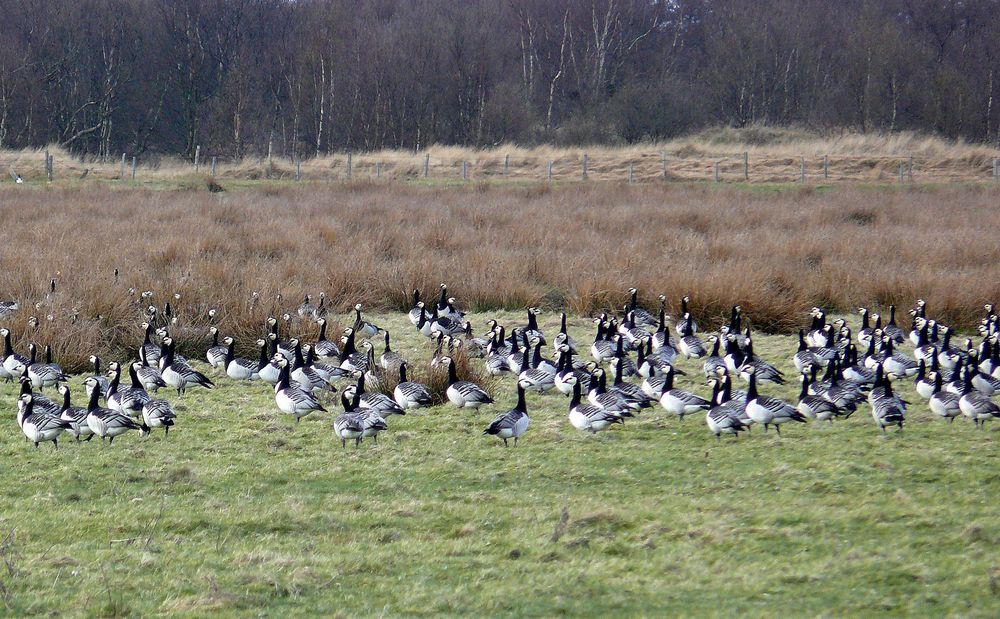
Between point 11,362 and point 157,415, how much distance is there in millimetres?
2811

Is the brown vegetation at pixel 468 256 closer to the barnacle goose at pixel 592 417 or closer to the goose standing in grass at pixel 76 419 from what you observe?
the goose standing in grass at pixel 76 419

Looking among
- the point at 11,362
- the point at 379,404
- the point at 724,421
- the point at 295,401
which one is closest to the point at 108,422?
the point at 295,401

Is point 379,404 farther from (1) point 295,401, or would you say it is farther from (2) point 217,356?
(2) point 217,356

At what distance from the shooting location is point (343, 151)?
58.0 m

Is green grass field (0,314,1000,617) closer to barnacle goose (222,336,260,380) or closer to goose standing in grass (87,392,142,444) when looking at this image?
goose standing in grass (87,392,142,444)

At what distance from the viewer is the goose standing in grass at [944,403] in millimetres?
9047

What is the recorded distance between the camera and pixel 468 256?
712 inches

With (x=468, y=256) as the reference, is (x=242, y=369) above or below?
below

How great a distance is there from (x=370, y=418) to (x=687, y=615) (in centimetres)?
397

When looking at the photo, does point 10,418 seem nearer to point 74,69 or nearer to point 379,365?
point 379,365

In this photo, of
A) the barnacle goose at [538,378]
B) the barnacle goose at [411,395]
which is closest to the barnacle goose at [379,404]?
the barnacle goose at [411,395]

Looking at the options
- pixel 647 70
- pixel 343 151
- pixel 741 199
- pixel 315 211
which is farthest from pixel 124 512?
pixel 647 70

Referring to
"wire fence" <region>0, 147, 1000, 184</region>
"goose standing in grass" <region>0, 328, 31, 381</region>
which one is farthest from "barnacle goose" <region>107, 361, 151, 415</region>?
"wire fence" <region>0, 147, 1000, 184</region>

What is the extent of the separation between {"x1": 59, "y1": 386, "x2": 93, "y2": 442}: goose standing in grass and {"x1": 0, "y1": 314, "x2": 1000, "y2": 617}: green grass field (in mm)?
208
